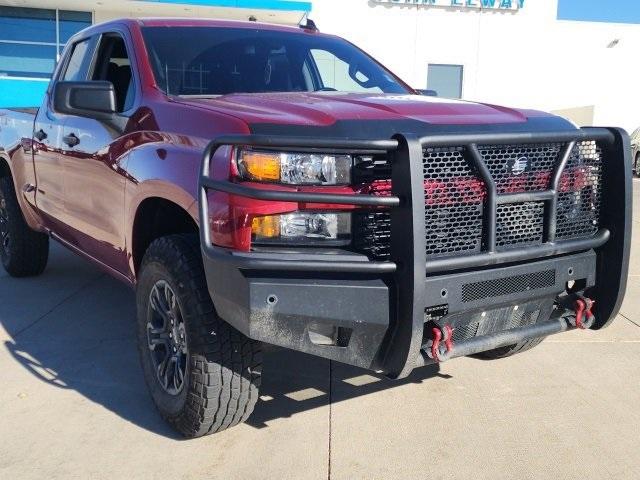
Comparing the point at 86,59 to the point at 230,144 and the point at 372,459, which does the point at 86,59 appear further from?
the point at 372,459

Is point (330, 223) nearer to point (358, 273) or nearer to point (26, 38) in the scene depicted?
point (358, 273)

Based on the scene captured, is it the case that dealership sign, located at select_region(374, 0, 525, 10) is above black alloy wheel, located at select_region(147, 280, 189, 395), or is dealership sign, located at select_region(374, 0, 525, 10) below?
above

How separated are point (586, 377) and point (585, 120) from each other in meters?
23.0

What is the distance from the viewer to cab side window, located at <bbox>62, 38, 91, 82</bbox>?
467cm

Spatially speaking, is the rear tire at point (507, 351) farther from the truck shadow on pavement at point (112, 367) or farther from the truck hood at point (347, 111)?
the truck hood at point (347, 111)

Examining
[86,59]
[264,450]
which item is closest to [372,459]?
[264,450]

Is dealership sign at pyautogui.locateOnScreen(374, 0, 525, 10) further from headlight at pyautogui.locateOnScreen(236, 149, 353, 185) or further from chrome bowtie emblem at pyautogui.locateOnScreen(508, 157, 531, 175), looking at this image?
headlight at pyautogui.locateOnScreen(236, 149, 353, 185)

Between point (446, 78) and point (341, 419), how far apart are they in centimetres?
2116

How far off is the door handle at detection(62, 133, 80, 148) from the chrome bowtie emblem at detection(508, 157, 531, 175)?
8.52 ft

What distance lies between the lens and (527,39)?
2359cm

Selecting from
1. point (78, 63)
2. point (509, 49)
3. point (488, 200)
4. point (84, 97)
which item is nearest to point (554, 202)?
point (488, 200)

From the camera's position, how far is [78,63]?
191 inches

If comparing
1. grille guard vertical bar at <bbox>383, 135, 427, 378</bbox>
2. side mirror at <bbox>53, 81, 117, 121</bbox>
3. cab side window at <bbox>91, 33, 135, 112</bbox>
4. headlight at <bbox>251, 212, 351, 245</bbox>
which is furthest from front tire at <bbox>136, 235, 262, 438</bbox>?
cab side window at <bbox>91, 33, 135, 112</bbox>

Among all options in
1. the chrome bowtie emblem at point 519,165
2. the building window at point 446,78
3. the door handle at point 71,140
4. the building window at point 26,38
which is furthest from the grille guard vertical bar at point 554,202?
the building window at point 446,78
